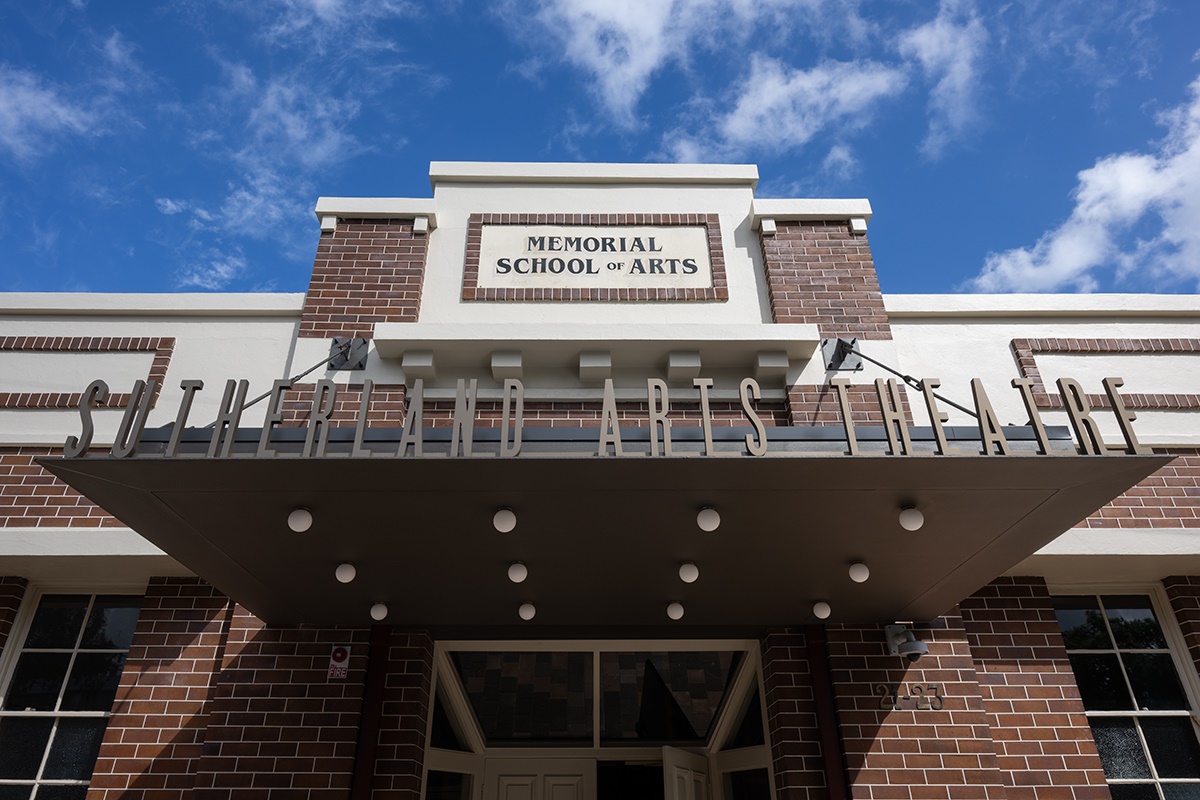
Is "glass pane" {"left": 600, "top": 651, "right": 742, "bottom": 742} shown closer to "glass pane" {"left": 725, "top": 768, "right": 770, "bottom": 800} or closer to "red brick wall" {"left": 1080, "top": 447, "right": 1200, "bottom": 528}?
"glass pane" {"left": 725, "top": 768, "right": 770, "bottom": 800}

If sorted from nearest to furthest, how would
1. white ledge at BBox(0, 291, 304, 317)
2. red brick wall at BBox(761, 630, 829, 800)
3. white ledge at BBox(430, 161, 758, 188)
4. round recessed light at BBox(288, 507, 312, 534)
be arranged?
1. round recessed light at BBox(288, 507, 312, 534)
2. red brick wall at BBox(761, 630, 829, 800)
3. white ledge at BBox(0, 291, 304, 317)
4. white ledge at BBox(430, 161, 758, 188)

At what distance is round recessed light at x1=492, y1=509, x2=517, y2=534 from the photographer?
14.3ft

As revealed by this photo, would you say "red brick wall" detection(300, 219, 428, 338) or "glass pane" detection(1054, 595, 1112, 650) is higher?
"red brick wall" detection(300, 219, 428, 338)

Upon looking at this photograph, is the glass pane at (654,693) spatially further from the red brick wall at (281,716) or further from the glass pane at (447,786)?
the red brick wall at (281,716)

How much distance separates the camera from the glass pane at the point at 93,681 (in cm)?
623

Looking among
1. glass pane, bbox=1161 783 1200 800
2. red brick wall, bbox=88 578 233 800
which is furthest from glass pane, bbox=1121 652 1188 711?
red brick wall, bbox=88 578 233 800

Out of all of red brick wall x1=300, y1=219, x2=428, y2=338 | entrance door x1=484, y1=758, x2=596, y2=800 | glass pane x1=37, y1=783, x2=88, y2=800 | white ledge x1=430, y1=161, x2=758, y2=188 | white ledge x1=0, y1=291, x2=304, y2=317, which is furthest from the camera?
white ledge x1=430, y1=161, x2=758, y2=188

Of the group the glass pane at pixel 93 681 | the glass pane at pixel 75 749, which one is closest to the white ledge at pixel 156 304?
the glass pane at pixel 93 681

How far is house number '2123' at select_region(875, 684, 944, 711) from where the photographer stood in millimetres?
5508

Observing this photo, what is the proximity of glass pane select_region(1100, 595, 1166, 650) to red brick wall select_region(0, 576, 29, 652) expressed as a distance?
9319mm

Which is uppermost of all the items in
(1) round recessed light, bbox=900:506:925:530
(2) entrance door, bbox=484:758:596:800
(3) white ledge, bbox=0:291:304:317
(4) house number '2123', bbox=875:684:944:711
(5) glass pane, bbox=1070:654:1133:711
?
(3) white ledge, bbox=0:291:304:317

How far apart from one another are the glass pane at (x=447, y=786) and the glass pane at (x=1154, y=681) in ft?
18.3

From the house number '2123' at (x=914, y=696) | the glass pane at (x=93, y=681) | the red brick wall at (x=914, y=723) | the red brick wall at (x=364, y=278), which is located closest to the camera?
the red brick wall at (x=914, y=723)

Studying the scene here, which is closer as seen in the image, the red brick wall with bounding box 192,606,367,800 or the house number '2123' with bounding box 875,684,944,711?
the red brick wall with bounding box 192,606,367,800
